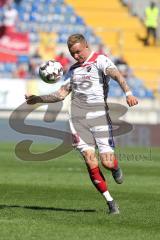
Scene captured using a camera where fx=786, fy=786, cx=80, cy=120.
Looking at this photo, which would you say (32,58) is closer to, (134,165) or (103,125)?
(134,165)

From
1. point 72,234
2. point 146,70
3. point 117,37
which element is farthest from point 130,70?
point 72,234

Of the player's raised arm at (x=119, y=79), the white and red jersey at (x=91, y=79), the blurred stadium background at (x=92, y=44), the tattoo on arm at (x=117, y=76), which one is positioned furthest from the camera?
the blurred stadium background at (x=92, y=44)

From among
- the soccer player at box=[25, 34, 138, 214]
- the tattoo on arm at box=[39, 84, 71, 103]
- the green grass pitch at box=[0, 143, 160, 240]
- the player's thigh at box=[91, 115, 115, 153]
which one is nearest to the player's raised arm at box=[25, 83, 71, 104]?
the tattoo on arm at box=[39, 84, 71, 103]

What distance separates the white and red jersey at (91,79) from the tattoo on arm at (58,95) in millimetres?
218

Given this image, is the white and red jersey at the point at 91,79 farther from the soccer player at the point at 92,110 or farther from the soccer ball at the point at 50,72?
the soccer ball at the point at 50,72

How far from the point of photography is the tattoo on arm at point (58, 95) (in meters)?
11.0

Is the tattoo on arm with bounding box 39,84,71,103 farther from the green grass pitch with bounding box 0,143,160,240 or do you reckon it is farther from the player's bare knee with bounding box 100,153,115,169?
the green grass pitch with bounding box 0,143,160,240

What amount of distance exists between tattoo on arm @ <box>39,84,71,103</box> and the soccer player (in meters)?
0.15

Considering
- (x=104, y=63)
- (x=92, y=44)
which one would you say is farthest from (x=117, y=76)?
(x=92, y=44)

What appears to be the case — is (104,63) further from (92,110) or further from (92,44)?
(92,44)

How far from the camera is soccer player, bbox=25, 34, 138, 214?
34.8 feet

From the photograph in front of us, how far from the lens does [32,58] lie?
30578 millimetres

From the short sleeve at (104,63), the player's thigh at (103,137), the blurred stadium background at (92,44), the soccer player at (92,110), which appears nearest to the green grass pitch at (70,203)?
the soccer player at (92,110)

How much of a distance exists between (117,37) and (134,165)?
604 inches
